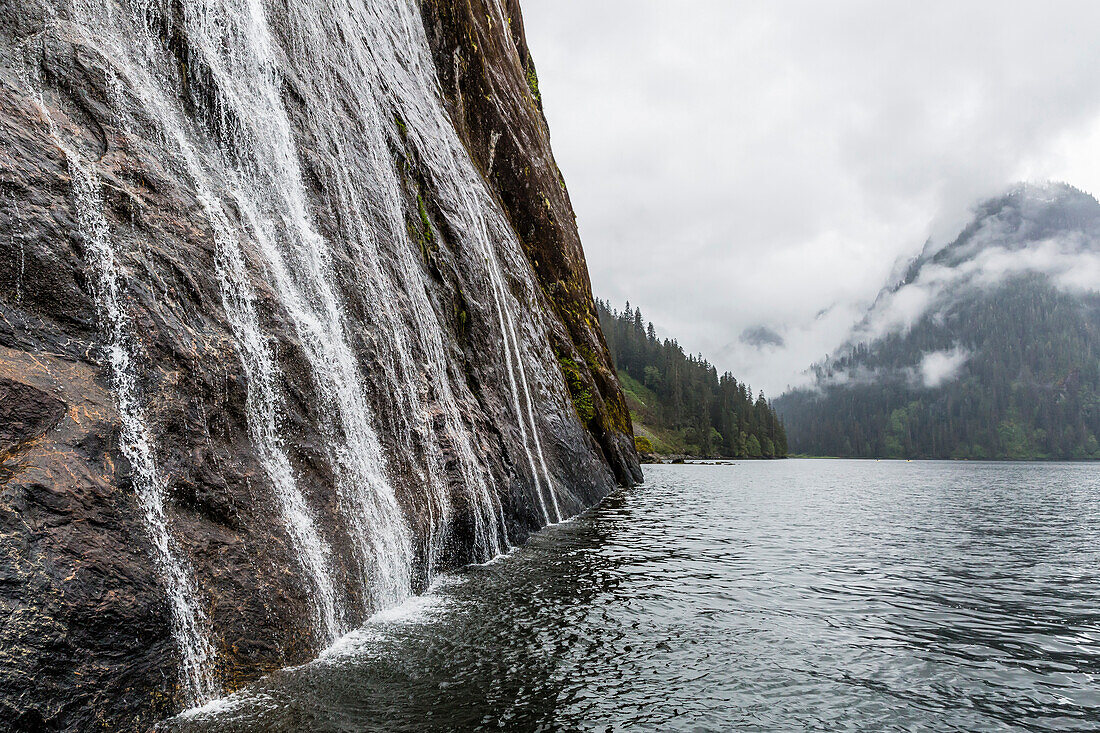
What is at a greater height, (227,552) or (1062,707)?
(227,552)

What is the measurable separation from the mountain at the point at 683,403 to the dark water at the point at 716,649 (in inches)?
4254

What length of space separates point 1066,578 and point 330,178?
2043 cm

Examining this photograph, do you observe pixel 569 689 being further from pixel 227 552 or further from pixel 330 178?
pixel 330 178

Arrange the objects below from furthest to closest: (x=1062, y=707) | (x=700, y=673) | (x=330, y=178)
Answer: (x=330, y=178)
(x=700, y=673)
(x=1062, y=707)

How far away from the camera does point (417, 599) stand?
34.5ft

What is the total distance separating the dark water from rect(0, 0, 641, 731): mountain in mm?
1101

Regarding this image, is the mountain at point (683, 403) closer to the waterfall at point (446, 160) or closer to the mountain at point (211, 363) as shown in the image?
the waterfall at point (446, 160)

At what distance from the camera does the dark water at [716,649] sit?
20.7 ft

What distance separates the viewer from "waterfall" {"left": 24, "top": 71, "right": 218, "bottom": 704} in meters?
6.00

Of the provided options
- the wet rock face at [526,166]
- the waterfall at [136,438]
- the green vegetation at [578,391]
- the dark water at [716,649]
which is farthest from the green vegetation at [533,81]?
the waterfall at [136,438]

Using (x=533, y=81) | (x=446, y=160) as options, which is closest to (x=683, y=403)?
(x=533, y=81)

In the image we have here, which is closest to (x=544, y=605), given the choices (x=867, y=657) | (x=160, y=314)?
(x=867, y=657)

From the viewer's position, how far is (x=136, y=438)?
20.6 feet

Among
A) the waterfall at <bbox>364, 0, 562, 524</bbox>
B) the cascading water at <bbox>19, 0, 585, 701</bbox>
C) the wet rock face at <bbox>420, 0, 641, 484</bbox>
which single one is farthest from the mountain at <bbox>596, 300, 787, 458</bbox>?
the cascading water at <bbox>19, 0, 585, 701</bbox>
